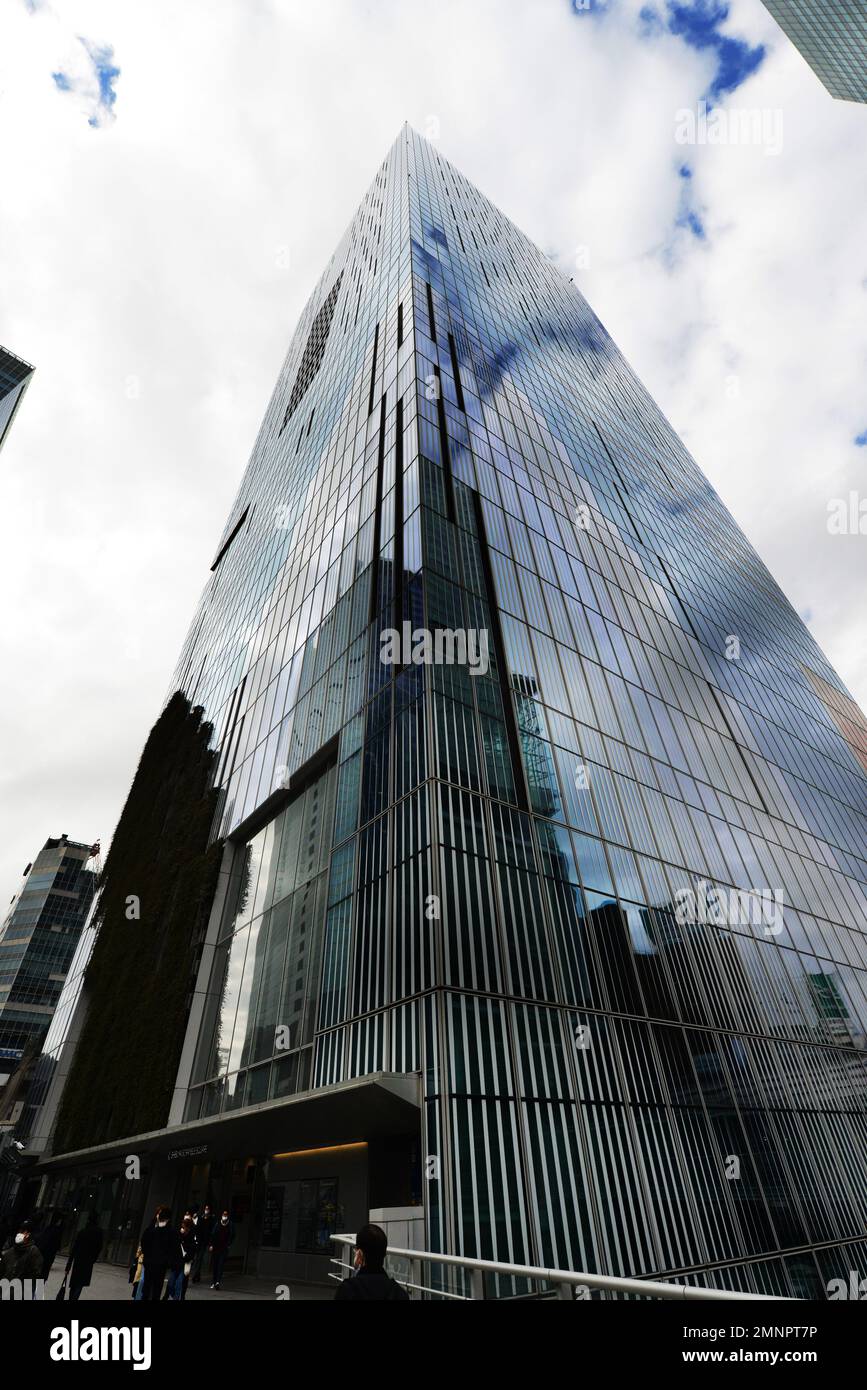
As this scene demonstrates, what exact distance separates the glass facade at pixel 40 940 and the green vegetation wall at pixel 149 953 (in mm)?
52379

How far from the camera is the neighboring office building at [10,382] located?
77688mm

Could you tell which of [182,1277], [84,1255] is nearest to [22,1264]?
[84,1255]

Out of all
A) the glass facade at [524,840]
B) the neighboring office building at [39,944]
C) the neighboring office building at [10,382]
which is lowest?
the glass facade at [524,840]

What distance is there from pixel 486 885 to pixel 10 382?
9150 centimetres

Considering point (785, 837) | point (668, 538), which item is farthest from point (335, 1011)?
point (668, 538)

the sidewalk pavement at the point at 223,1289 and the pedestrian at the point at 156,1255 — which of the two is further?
the sidewalk pavement at the point at 223,1289

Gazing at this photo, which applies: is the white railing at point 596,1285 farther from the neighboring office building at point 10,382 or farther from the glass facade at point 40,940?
the neighboring office building at point 10,382

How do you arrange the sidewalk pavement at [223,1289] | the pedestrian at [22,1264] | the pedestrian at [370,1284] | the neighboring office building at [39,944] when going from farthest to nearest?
the neighboring office building at [39,944] → the sidewalk pavement at [223,1289] → the pedestrian at [22,1264] → the pedestrian at [370,1284]

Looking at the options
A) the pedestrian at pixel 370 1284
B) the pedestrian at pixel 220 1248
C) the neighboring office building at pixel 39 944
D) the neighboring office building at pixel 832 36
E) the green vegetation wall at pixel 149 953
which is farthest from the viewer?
the neighboring office building at pixel 39 944

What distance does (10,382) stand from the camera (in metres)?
78.7

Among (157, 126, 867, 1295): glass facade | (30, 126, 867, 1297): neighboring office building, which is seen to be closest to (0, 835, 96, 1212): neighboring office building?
(30, 126, 867, 1297): neighboring office building

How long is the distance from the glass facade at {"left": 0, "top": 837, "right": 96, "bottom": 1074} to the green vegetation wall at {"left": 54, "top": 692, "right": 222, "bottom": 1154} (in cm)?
5238

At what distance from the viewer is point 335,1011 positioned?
1519 centimetres

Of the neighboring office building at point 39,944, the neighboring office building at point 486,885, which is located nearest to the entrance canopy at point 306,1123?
the neighboring office building at point 486,885
